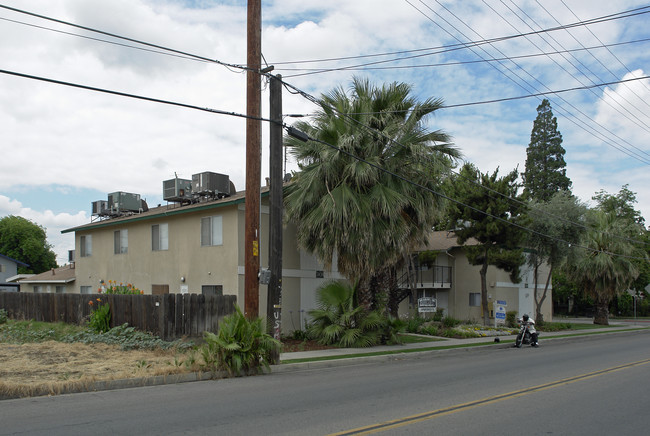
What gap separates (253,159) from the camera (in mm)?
13969

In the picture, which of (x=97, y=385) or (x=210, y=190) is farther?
(x=210, y=190)

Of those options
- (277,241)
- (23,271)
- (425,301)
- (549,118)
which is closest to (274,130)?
(277,241)

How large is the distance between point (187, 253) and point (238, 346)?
9645 millimetres

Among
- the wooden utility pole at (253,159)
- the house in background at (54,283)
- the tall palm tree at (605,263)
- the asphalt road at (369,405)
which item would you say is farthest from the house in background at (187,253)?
the tall palm tree at (605,263)

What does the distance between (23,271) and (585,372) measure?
72.4 m

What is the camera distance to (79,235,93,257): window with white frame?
2733 cm

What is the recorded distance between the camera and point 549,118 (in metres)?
64.9

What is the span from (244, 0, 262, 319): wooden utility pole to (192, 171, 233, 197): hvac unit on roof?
769cm

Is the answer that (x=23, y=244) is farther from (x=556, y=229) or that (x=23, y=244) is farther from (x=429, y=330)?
(x=556, y=229)

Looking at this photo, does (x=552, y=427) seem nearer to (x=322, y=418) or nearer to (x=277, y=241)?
(x=322, y=418)

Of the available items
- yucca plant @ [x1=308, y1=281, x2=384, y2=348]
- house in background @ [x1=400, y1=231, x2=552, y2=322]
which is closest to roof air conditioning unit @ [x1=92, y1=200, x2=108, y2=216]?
yucca plant @ [x1=308, y1=281, x2=384, y2=348]

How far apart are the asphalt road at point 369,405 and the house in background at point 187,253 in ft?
23.4

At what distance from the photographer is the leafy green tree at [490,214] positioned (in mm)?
26828

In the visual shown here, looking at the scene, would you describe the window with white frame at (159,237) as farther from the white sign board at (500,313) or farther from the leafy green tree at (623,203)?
the leafy green tree at (623,203)
